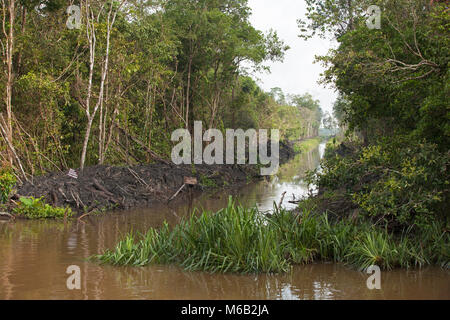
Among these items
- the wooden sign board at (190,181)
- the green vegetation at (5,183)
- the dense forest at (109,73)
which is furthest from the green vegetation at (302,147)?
the green vegetation at (5,183)

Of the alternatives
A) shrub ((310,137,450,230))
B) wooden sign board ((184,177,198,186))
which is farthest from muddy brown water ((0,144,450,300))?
wooden sign board ((184,177,198,186))

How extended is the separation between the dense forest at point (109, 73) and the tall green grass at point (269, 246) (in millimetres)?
6740

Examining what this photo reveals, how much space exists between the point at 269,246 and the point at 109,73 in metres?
12.1

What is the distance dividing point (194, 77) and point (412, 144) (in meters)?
18.3

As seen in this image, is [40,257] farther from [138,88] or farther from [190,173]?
[138,88]

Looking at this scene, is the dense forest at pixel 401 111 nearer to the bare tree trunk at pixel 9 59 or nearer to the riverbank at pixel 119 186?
the riverbank at pixel 119 186

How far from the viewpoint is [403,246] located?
342 inches

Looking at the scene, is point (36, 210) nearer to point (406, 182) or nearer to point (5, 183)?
point (5, 183)

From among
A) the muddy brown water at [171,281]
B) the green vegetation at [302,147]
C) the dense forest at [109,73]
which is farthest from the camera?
the green vegetation at [302,147]

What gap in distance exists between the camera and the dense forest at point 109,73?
15.4 m

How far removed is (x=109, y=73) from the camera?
18.4 metres

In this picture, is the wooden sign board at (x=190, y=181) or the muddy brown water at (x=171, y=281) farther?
the wooden sign board at (x=190, y=181)

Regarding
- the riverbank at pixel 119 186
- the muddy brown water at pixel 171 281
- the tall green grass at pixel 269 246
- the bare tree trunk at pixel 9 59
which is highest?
the bare tree trunk at pixel 9 59
